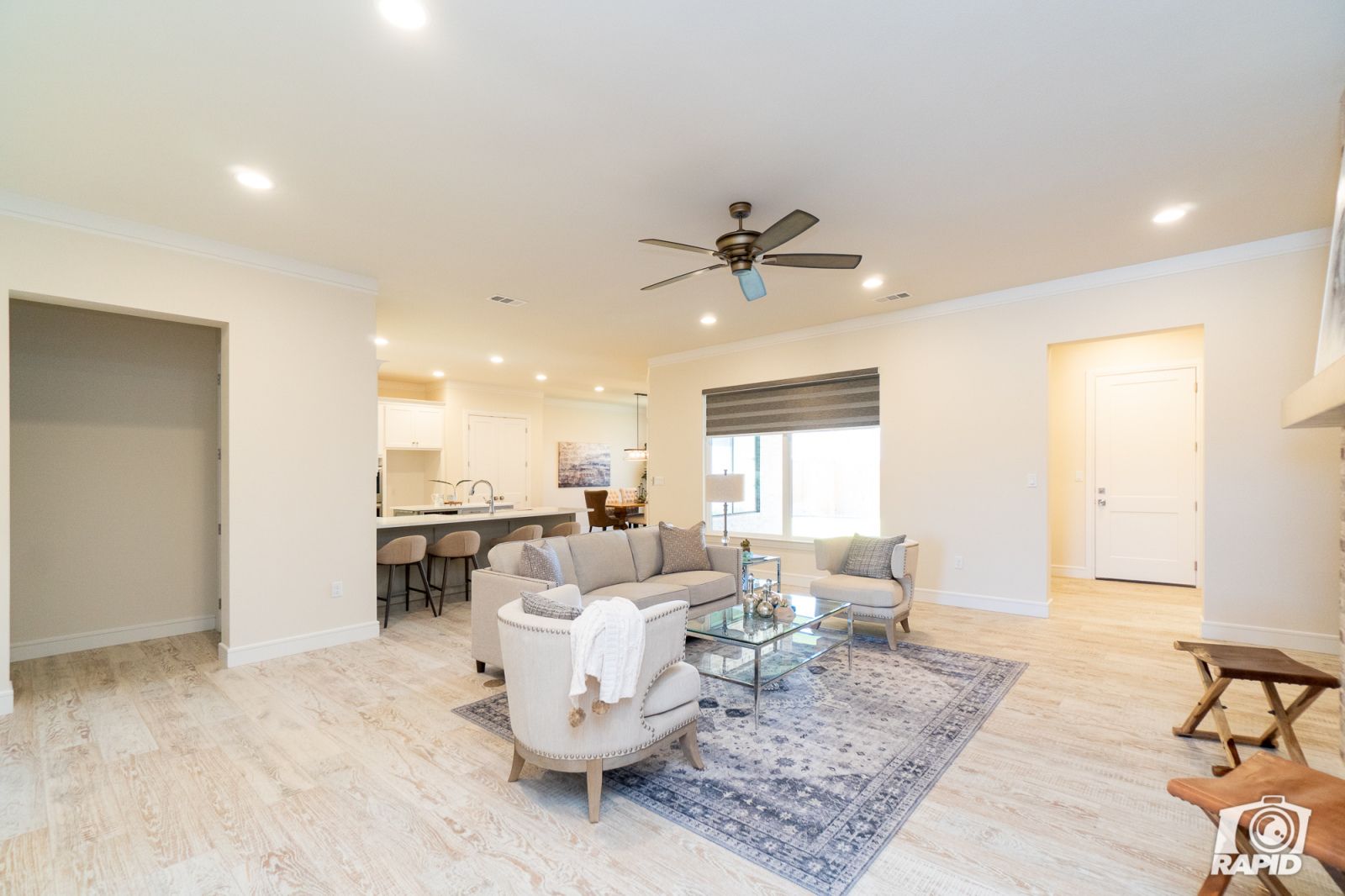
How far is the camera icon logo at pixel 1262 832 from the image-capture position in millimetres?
1526

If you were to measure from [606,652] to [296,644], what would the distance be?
11.0ft

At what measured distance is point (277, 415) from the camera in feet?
14.1

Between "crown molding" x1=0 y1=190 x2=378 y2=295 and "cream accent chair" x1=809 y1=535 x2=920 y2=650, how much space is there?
14.0ft

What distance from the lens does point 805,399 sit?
6594 millimetres

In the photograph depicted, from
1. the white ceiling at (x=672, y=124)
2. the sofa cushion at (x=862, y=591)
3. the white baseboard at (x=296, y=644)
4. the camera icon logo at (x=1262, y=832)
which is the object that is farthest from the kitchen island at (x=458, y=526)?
the camera icon logo at (x=1262, y=832)

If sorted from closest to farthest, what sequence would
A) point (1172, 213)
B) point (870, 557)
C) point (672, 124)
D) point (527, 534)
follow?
point (672, 124)
point (1172, 213)
point (870, 557)
point (527, 534)

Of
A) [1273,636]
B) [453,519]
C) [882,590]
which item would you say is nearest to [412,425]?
[453,519]

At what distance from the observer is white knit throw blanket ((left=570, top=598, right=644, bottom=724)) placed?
213cm

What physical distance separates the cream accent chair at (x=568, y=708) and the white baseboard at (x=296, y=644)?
2716mm

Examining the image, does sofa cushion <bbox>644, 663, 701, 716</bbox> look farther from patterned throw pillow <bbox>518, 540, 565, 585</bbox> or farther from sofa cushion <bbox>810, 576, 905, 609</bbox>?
sofa cushion <bbox>810, 576, 905, 609</bbox>

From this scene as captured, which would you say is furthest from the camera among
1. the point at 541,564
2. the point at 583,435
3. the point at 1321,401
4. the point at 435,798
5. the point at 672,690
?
the point at 583,435

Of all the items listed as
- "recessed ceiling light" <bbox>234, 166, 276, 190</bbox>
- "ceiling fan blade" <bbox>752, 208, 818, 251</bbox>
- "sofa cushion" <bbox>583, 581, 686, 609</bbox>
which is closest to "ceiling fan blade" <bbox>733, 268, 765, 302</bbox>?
"ceiling fan blade" <bbox>752, 208, 818, 251</bbox>

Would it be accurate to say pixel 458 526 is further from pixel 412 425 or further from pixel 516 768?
pixel 516 768

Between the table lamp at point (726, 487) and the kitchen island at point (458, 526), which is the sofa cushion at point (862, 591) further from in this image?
the kitchen island at point (458, 526)
